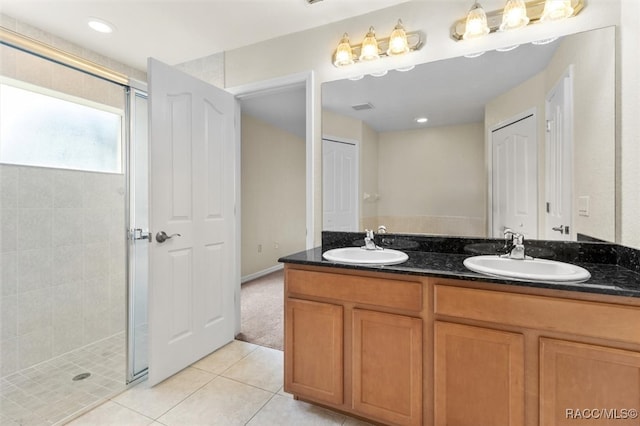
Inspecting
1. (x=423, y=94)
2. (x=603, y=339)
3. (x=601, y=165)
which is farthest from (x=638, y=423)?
(x=423, y=94)

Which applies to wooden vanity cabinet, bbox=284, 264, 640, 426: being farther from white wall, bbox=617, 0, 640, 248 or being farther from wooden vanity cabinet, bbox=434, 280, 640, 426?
white wall, bbox=617, 0, 640, 248

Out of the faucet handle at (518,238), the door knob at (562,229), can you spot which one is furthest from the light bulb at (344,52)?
the door knob at (562,229)

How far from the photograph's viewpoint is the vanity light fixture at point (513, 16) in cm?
150

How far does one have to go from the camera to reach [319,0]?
1.84m

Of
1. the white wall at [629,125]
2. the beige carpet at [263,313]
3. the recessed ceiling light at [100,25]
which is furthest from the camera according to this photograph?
the beige carpet at [263,313]

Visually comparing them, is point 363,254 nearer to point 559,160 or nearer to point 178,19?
point 559,160

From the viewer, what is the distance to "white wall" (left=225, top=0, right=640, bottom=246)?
136 centimetres

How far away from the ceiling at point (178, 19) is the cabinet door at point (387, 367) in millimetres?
1939

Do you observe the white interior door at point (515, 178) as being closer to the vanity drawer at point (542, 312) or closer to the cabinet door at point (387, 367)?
the vanity drawer at point (542, 312)

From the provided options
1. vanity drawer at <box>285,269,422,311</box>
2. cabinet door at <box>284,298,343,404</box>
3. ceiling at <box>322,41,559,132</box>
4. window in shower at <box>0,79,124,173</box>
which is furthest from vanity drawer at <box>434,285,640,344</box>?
window in shower at <box>0,79,124,173</box>

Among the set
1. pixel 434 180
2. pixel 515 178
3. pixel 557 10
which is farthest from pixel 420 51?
pixel 515 178

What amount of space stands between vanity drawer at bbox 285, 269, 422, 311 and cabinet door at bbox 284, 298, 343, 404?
70 mm

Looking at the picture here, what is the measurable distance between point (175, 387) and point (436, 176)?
2118mm

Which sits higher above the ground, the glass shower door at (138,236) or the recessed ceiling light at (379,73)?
the recessed ceiling light at (379,73)
